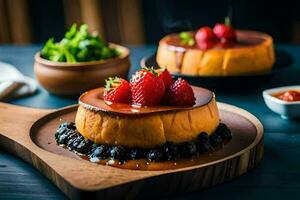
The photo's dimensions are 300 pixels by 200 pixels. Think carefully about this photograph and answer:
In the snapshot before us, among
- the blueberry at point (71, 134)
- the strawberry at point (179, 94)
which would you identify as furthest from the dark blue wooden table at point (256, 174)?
the strawberry at point (179, 94)

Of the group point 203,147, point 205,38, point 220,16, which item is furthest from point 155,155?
point 220,16

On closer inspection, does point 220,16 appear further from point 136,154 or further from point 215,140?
point 136,154

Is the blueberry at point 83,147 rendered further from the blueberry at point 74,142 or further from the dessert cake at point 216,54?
the dessert cake at point 216,54

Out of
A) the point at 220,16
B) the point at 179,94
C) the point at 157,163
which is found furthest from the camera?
the point at 220,16

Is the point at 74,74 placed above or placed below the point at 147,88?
below

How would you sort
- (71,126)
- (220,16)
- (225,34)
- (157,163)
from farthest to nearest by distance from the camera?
(220,16)
(225,34)
(71,126)
(157,163)

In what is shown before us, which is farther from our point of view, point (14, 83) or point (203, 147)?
point (14, 83)

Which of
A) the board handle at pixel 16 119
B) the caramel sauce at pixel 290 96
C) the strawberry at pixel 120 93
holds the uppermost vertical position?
the strawberry at pixel 120 93

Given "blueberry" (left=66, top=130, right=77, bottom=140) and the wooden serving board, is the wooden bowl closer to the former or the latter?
the wooden serving board
